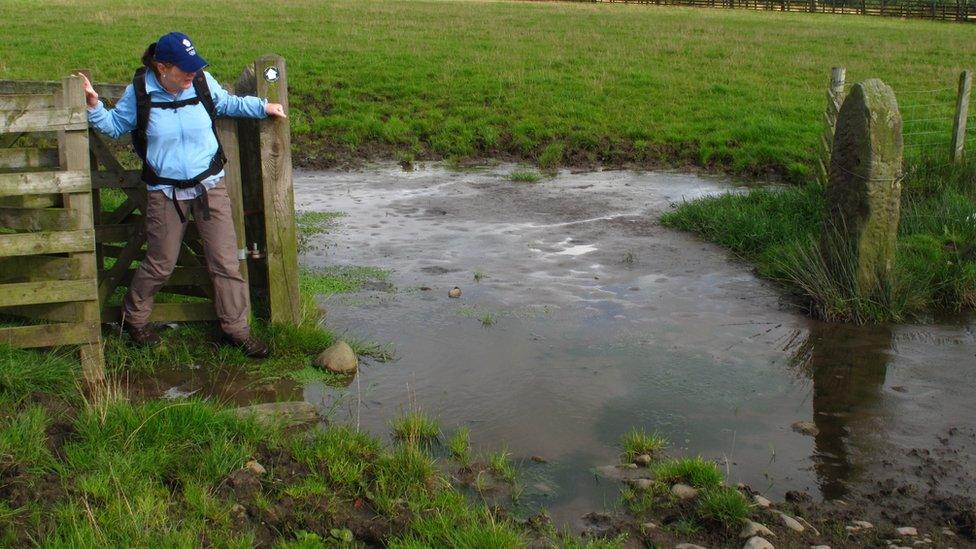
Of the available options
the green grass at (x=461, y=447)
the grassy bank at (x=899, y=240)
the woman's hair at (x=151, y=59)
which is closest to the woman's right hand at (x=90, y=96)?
the woman's hair at (x=151, y=59)

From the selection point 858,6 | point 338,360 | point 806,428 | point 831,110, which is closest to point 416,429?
point 338,360

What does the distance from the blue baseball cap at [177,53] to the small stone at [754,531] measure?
4.46 metres

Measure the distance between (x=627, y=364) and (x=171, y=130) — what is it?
12.5 ft

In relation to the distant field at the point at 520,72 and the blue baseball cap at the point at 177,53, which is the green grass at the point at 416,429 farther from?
the distant field at the point at 520,72

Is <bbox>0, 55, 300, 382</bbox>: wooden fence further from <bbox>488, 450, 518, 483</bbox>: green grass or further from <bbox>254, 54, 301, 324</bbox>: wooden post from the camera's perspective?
<bbox>488, 450, 518, 483</bbox>: green grass

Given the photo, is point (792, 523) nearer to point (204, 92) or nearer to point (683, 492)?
point (683, 492)

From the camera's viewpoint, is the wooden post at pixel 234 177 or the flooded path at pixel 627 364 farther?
the wooden post at pixel 234 177

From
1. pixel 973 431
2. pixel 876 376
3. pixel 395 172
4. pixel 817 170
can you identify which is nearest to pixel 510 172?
pixel 395 172

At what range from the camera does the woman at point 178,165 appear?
677cm

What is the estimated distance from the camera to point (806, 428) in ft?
21.9

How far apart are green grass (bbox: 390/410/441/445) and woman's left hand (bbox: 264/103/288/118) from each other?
2539 millimetres

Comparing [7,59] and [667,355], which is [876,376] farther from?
[7,59]

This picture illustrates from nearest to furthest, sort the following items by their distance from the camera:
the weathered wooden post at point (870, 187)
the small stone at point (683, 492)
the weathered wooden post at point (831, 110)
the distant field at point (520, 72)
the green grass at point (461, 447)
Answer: the small stone at point (683, 492) → the green grass at point (461, 447) → the weathered wooden post at point (870, 187) → the weathered wooden post at point (831, 110) → the distant field at point (520, 72)

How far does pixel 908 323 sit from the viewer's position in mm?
9133
